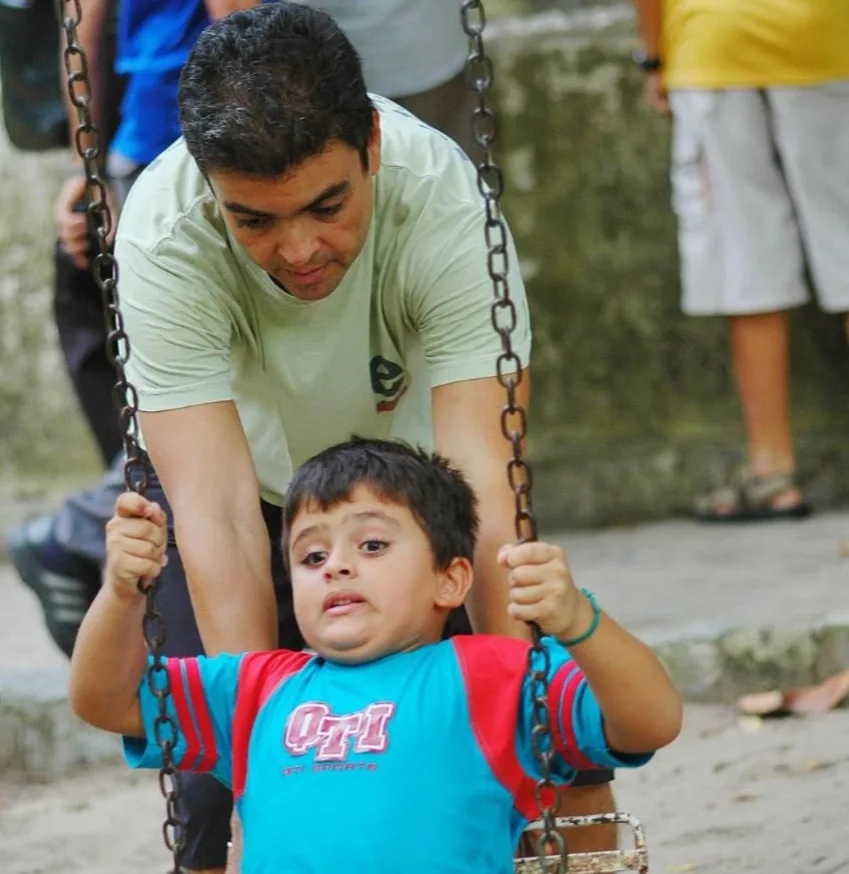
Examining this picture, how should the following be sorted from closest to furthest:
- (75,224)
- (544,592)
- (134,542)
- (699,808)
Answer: (544,592) < (134,542) < (699,808) < (75,224)

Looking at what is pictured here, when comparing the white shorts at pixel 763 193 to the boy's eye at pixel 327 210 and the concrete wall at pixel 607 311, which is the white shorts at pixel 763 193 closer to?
the concrete wall at pixel 607 311

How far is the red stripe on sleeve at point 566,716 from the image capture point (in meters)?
2.59

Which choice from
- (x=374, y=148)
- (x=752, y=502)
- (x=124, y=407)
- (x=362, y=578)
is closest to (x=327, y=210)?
(x=374, y=148)

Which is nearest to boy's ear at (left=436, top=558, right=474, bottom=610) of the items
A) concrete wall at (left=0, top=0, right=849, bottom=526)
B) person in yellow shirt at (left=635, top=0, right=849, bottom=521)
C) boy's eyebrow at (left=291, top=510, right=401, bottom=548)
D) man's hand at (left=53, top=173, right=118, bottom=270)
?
boy's eyebrow at (left=291, top=510, right=401, bottom=548)

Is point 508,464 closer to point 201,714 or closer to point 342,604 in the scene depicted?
point 342,604

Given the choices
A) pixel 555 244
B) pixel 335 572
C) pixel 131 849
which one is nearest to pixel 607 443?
pixel 555 244

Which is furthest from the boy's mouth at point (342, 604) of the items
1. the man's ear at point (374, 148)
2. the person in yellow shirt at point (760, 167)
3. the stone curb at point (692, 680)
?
the person in yellow shirt at point (760, 167)

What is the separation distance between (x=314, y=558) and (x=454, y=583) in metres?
0.22

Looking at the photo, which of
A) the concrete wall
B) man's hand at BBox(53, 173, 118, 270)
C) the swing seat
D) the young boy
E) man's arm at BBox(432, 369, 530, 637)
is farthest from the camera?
the concrete wall

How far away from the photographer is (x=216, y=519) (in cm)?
296

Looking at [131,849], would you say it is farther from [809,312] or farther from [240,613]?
[809,312]

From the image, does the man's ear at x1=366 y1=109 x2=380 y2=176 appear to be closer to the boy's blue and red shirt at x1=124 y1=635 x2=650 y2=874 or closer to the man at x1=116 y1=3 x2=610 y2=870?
the man at x1=116 y1=3 x2=610 y2=870

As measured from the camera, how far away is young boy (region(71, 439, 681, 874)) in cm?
255

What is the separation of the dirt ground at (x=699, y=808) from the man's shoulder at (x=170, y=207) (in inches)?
59.1
